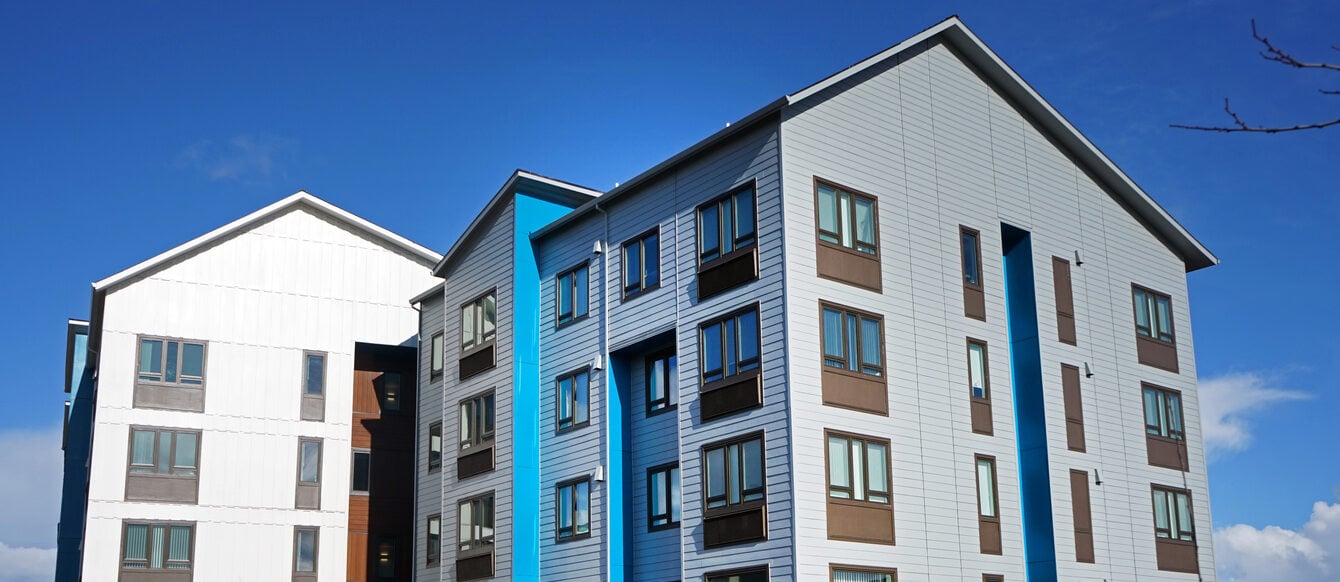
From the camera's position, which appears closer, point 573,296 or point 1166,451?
point 1166,451

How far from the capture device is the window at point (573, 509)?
32.2m

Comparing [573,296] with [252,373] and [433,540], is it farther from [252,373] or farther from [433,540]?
[252,373]

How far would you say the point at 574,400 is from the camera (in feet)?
110

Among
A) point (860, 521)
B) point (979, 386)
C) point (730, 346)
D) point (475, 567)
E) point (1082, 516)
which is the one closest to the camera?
Result: point (860, 521)

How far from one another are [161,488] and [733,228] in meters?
22.4

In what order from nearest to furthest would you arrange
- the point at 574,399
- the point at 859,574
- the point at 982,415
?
1. the point at 859,574
2. the point at 982,415
3. the point at 574,399

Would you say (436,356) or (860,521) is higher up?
(436,356)

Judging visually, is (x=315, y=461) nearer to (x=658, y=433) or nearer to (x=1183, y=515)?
(x=658, y=433)

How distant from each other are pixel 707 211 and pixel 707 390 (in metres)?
4.31

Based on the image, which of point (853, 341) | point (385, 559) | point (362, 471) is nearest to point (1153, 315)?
point (853, 341)

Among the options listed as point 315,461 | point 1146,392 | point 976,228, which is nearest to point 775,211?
point 976,228

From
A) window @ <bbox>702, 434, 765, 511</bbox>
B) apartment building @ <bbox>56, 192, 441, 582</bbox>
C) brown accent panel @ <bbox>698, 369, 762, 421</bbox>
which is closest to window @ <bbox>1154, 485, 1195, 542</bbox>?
window @ <bbox>702, 434, 765, 511</bbox>

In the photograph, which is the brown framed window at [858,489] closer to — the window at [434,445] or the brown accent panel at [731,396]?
the brown accent panel at [731,396]

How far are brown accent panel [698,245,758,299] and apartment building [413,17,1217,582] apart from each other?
0.25 feet
